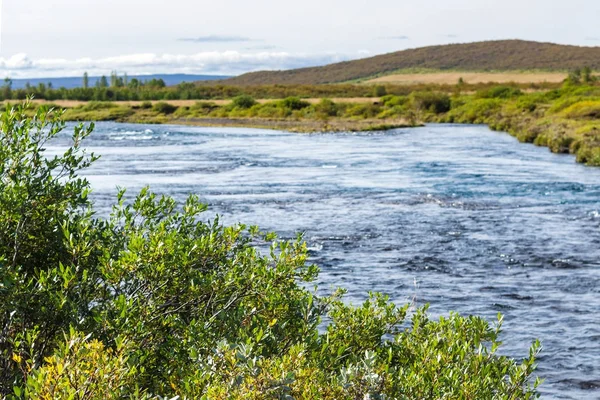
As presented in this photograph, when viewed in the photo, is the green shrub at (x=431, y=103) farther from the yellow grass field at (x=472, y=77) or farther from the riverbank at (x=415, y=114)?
the yellow grass field at (x=472, y=77)

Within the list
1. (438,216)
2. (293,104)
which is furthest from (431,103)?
(438,216)

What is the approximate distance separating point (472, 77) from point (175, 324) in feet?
548

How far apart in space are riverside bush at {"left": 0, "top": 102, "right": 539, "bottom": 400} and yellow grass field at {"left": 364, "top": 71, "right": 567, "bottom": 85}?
14767 centimetres

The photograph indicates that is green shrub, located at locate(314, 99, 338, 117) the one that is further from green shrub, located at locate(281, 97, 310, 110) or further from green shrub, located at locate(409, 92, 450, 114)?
green shrub, located at locate(409, 92, 450, 114)

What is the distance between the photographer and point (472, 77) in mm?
166625

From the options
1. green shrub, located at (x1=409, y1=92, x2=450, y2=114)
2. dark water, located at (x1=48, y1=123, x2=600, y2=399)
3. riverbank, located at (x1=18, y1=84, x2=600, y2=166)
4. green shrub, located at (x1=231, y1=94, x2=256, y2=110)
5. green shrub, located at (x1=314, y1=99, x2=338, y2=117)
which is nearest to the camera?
dark water, located at (x1=48, y1=123, x2=600, y2=399)

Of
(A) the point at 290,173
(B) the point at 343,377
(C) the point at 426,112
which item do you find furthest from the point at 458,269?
(C) the point at 426,112

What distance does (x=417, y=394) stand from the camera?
496 cm

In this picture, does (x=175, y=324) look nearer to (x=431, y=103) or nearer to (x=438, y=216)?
(x=438, y=216)

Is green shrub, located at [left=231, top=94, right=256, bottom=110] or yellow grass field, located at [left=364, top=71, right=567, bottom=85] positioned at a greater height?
yellow grass field, located at [left=364, top=71, right=567, bottom=85]

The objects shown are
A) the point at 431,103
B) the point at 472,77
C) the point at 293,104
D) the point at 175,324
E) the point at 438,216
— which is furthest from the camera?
the point at 472,77

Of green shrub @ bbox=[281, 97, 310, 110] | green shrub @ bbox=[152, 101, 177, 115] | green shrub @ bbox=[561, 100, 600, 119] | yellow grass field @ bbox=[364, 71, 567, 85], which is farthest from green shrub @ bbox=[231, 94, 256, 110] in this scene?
yellow grass field @ bbox=[364, 71, 567, 85]

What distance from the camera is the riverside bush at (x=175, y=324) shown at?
4426 millimetres

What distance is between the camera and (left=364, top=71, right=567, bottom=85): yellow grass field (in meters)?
154
